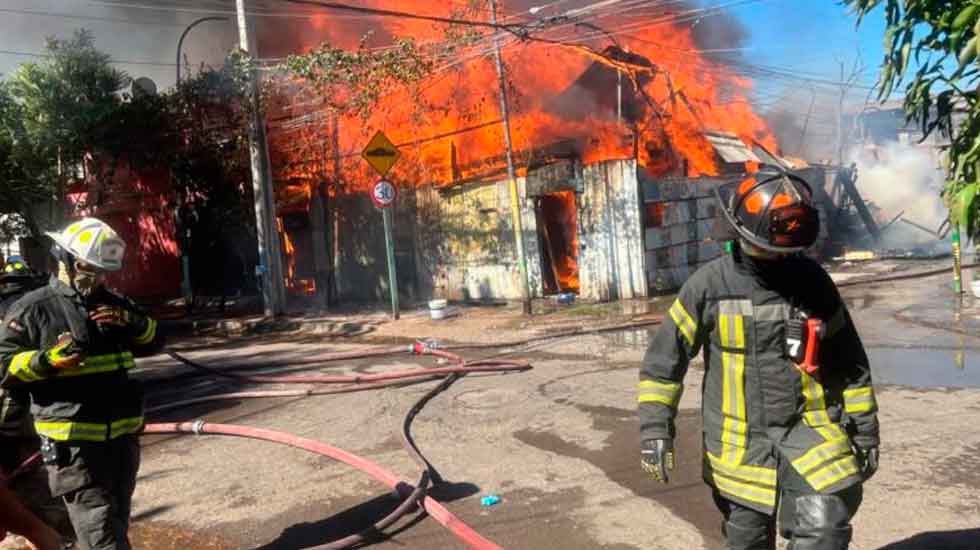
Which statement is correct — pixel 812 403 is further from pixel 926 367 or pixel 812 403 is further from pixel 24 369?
pixel 926 367

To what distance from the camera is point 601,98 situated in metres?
19.7

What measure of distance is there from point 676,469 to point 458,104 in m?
15.2

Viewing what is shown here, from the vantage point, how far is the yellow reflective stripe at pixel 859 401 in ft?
8.84

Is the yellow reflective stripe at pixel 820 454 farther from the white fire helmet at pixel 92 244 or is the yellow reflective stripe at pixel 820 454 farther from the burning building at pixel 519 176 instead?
the burning building at pixel 519 176

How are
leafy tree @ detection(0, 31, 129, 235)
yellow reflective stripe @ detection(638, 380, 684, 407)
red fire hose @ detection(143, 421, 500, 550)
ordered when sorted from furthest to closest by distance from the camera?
leafy tree @ detection(0, 31, 129, 235), red fire hose @ detection(143, 421, 500, 550), yellow reflective stripe @ detection(638, 380, 684, 407)

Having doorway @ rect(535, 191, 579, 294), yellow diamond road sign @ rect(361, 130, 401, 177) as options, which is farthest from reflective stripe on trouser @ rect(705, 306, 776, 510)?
doorway @ rect(535, 191, 579, 294)

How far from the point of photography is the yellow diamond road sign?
43.5ft

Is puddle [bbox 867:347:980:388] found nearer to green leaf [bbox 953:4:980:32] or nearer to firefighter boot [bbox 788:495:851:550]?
firefighter boot [bbox 788:495:851:550]

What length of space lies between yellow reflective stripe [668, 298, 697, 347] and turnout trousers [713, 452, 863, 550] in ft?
1.74

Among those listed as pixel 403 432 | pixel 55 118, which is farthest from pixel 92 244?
pixel 55 118

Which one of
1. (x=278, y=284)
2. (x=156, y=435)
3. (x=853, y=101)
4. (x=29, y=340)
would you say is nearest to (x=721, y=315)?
(x=29, y=340)

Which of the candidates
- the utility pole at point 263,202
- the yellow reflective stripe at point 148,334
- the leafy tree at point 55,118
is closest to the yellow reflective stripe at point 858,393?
the yellow reflective stripe at point 148,334

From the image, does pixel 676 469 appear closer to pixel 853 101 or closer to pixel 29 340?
pixel 29 340

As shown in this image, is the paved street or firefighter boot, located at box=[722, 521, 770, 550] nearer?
firefighter boot, located at box=[722, 521, 770, 550]
